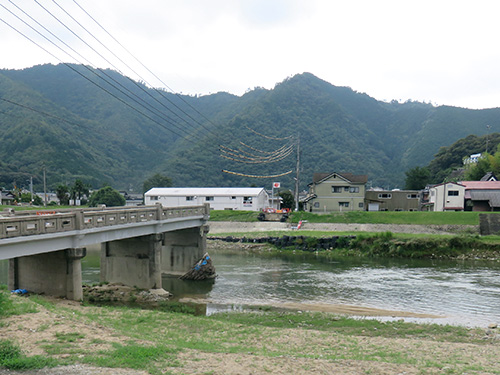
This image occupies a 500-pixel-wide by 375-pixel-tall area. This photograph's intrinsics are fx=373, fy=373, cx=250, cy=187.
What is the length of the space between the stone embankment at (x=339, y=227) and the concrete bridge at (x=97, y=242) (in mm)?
22195

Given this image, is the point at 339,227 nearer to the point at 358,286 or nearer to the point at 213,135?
the point at 358,286

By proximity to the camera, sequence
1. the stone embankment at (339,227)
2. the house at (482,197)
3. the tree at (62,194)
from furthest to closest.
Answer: the tree at (62,194)
the house at (482,197)
the stone embankment at (339,227)

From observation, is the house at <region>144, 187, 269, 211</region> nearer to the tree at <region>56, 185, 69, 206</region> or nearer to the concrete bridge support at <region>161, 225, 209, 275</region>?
the tree at <region>56, 185, 69, 206</region>

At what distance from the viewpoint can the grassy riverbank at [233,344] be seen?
8.64 metres

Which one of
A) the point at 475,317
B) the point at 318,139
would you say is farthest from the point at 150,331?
the point at 318,139

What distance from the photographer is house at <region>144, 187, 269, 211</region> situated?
219 feet

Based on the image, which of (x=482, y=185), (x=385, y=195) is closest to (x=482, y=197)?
(x=482, y=185)

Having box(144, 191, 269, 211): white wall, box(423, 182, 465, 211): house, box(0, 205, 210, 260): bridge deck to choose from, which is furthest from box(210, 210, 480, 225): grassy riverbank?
box(0, 205, 210, 260): bridge deck

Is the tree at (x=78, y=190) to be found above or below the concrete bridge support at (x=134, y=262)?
above

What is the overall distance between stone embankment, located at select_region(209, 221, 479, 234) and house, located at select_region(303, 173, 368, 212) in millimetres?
9056

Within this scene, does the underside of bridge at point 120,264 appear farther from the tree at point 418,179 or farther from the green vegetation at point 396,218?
the tree at point 418,179

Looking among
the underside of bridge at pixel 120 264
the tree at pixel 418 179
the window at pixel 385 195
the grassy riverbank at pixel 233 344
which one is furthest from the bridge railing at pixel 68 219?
the tree at pixel 418 179

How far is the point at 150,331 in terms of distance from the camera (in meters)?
13.7

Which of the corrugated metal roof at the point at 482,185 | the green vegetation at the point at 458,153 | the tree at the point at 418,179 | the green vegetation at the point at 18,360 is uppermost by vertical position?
the green vegetation at the point at 458,153
